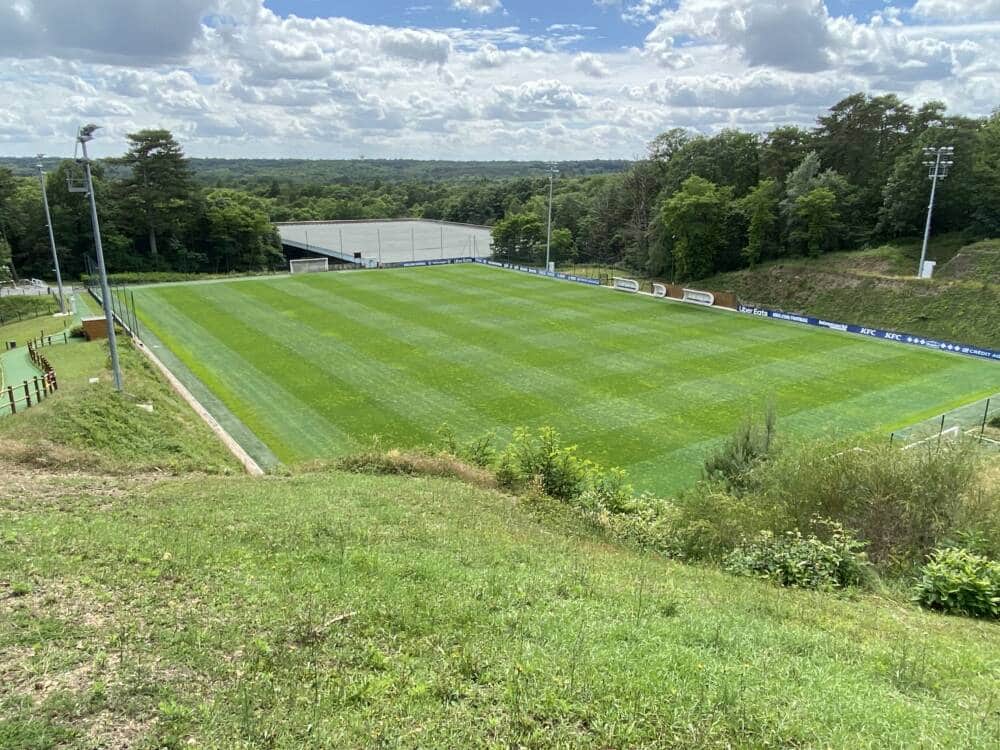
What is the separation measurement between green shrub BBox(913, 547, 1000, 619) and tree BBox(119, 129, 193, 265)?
278 feet

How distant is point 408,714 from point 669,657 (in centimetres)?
292

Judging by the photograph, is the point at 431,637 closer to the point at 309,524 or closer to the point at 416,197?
the point at 309,524

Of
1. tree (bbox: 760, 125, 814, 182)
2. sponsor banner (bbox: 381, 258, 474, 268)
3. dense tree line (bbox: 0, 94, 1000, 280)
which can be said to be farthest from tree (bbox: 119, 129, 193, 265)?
tree (bbox: 760, 125, 814, 182)

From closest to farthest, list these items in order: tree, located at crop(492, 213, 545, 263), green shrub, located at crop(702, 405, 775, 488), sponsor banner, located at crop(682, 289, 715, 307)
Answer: green shrub, located at crop(702, 405, 775, 488) < sponsor banner, located at crop(682, 289, 715, 307) < tree, located at crop(492, 213, 545, 263)

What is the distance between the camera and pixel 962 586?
1021 cm

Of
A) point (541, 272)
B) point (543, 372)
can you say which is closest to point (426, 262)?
point (541, 272)

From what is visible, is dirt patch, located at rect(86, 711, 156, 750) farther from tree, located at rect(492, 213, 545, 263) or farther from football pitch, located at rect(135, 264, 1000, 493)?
tree, located at rect(492, 213, 545, 263)

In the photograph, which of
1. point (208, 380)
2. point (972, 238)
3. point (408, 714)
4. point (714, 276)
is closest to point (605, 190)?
point (714, 276)

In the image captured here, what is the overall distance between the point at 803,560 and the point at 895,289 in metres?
44.8

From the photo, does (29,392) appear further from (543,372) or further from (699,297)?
(699,297)

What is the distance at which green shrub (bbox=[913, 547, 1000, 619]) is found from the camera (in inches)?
400

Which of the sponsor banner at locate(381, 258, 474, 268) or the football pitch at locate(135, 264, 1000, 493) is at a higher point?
the sponsor banner at locate(381, 258, 474, 268)

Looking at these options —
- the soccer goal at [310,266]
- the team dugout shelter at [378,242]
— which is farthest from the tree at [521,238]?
the soccer goal at [310,266]

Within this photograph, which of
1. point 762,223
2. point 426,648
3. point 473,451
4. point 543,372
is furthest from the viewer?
point 762,223
